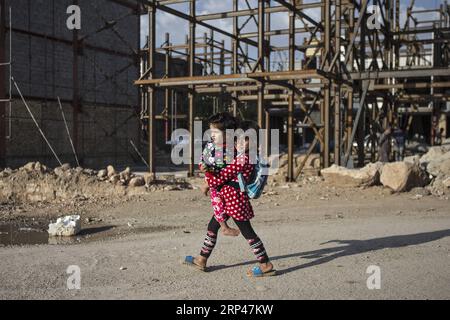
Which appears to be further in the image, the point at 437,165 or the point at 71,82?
the point at 71,82

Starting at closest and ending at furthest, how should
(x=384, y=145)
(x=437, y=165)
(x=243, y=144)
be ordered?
(x=243, y=144) → (x=437, y=165) → (x=384, y=145)

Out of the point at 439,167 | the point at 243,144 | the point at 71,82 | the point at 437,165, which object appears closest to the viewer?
the point at 243,144

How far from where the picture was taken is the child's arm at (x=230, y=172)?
15.1 ft

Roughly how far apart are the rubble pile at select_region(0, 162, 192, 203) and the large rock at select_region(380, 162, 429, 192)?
451 cm

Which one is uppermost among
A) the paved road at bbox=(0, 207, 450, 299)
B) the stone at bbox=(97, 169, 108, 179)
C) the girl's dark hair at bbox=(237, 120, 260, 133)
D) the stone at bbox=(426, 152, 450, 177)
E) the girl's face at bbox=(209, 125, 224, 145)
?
the girl's dark hair at bbox=(237, 120, 260, 133)

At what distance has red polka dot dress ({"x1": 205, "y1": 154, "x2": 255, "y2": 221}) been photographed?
461 centimetres

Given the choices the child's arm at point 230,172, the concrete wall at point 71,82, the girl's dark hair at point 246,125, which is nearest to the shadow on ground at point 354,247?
the child's arm at point 230,172

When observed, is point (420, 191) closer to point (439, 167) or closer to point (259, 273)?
point (439, 167)

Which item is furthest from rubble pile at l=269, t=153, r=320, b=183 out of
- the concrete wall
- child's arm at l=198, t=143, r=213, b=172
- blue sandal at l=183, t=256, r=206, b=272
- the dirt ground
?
child's arm at l=198, t=143, r=213, b=172

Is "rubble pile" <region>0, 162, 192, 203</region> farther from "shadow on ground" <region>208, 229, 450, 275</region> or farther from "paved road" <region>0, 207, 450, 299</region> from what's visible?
"shadow on ground" <region>208, 229, 450, 275</region>

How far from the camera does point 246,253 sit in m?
5.74

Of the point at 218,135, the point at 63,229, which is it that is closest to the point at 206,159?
the point at 218,135

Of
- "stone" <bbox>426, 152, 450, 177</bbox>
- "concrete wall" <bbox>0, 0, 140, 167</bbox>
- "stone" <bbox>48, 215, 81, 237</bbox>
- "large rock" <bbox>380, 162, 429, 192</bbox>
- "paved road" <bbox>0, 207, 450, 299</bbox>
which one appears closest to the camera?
"paved road" <bbox>0, 207, 450, 299</bbox>

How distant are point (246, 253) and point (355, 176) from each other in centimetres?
606
